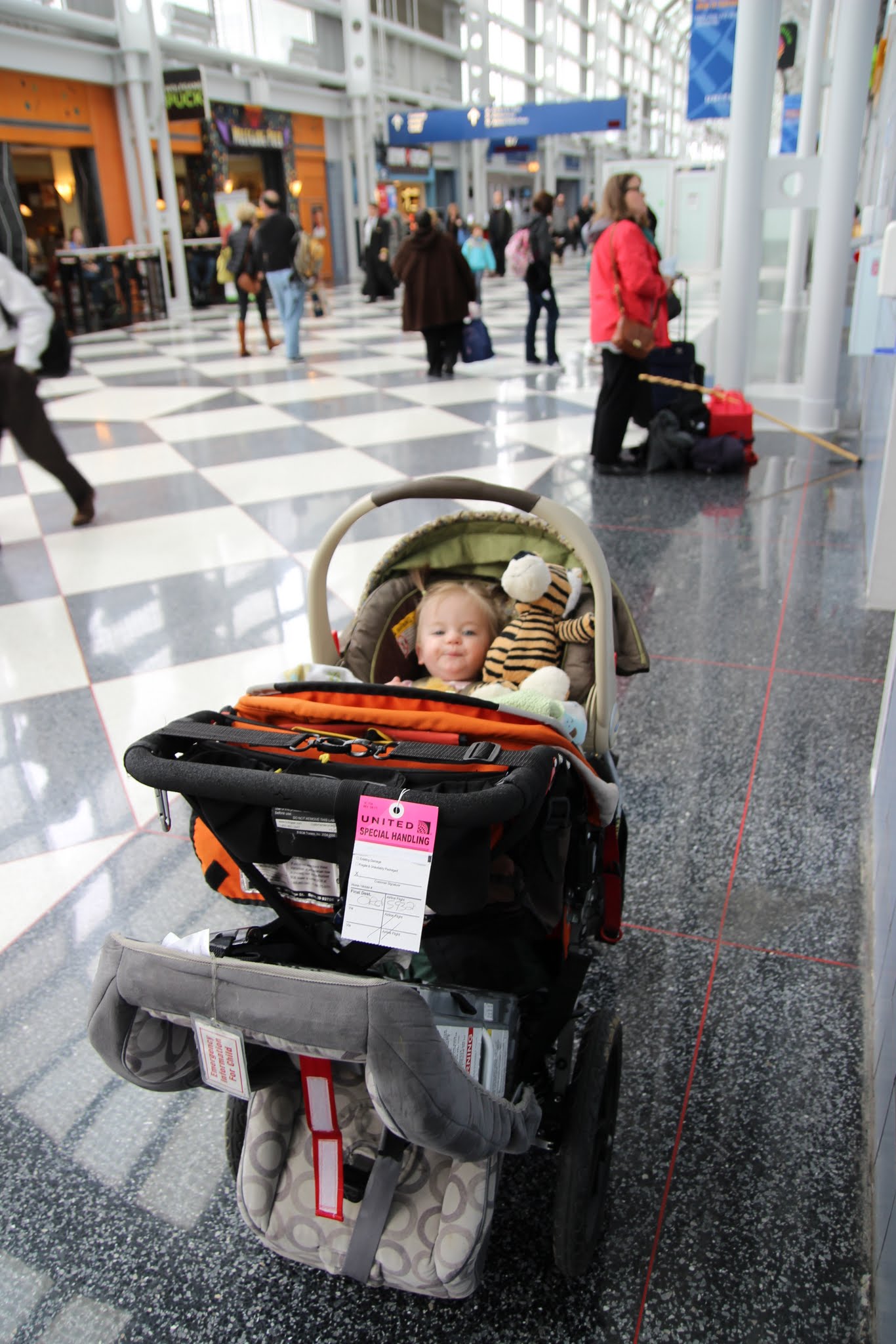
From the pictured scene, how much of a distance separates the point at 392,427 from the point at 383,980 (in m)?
5.78

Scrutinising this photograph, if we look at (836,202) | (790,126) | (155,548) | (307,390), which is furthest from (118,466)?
(790,126)

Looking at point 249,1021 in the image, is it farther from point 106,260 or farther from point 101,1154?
point 106,260

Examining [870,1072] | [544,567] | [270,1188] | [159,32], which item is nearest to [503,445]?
[544,567]

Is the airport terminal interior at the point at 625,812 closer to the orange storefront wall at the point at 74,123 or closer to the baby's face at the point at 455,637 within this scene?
the baby's face at the point at 455,637

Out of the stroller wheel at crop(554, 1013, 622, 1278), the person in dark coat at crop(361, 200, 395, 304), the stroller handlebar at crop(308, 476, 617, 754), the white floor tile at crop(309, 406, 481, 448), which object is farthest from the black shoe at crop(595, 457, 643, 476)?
the person in dark coat at crop(361, 200, 395, 304)

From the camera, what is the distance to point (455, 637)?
5.83 feet

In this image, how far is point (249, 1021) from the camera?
0.88 m

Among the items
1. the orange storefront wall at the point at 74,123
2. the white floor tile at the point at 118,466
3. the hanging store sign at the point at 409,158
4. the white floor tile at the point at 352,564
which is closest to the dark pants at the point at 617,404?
the white floor tile at the point at 352,564

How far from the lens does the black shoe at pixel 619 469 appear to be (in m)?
5.19

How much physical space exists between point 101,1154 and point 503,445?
16.0 feet

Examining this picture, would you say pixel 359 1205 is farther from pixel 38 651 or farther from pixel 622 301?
pixel 622 301

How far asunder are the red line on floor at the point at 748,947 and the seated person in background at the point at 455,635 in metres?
0.61

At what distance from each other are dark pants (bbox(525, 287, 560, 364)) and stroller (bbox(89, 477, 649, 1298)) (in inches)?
294

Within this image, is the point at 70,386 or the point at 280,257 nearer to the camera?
the point at 280,257
